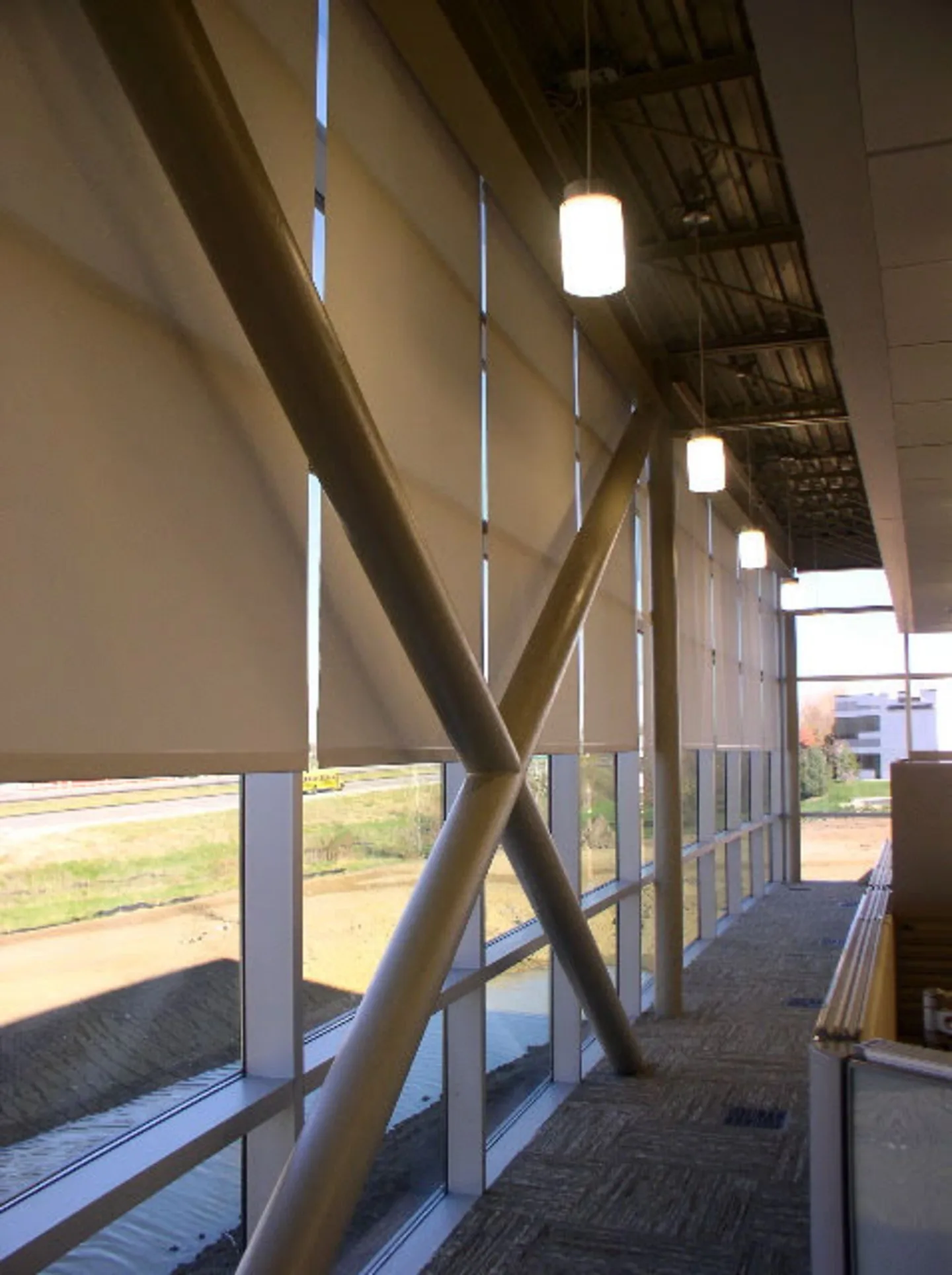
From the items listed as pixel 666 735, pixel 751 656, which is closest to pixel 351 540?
pixel 666 735

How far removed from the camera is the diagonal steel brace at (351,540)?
6.89 ft

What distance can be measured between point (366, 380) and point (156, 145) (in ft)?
3.86

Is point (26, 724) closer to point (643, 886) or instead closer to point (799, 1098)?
point (799, 1098)

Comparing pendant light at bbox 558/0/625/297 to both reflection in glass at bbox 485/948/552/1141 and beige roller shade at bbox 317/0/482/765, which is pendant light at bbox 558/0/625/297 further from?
reflection in glass at bbox 485/948/552/1141

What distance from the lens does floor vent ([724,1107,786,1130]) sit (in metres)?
4.88

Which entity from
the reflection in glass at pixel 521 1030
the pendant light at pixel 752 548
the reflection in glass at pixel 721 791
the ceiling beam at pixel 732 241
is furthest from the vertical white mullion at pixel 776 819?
the ceiling beam at pixel 732 241

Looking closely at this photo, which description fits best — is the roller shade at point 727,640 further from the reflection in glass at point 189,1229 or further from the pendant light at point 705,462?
the reflection in glass at point 189,1229

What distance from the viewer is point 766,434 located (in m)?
9.62

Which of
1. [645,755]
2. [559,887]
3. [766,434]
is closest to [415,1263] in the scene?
[559,887]

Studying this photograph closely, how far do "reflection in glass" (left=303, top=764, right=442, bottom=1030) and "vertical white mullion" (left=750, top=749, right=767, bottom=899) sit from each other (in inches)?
344

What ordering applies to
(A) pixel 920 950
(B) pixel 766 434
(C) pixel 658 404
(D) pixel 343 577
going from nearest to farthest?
(D) pixel 343 577
(A) pixel 920 950
(C) pixel 658 404
(B) pixel 766 434

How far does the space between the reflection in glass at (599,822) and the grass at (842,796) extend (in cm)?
767

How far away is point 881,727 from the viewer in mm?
14000

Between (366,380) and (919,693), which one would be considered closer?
(366,380)
